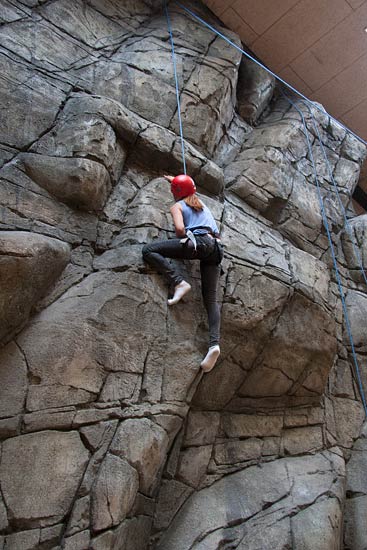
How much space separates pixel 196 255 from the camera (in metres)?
3.92

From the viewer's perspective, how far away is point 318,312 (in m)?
5.03

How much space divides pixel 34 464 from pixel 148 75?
4.68 metres

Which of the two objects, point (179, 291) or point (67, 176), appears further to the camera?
point (67, 176)

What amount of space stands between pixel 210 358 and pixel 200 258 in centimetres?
91

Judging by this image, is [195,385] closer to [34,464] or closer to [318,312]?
[34,464]

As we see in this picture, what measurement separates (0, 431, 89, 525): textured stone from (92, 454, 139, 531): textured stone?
0.16 metres

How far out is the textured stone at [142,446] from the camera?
10.6 feet

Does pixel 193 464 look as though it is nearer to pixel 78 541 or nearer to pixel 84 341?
pixel 78 541

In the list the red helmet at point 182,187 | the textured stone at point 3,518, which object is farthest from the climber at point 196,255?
Answer: the textured stone at point 3,518

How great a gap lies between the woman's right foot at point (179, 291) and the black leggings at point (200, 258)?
Result: 0.04 meters

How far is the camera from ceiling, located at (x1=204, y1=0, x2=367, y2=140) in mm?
7242

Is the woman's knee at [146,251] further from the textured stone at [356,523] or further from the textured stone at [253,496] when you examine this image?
the textured stone at [356,523]

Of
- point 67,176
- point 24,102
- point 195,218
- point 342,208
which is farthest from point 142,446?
point 342,208


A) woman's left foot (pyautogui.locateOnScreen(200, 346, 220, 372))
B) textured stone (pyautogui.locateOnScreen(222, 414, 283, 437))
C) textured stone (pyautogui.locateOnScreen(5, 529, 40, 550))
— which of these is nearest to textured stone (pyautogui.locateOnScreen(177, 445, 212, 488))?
textured stone (pyautogui.locateOnScreen(222, 414, 283, 437))
